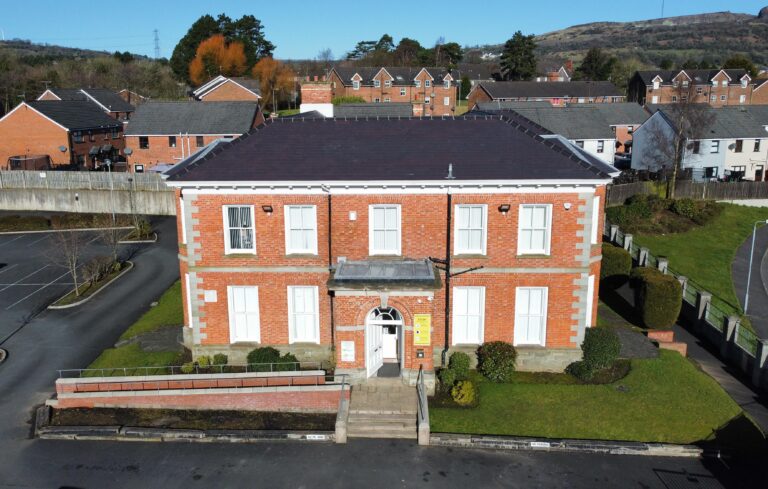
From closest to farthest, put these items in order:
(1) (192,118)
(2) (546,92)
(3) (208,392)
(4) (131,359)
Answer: (3) (208,392), (4) (131,359), (1) (192,118), (2) (546,92)

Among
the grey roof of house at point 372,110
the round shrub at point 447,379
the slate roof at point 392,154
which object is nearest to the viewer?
the round shrub at point 447,379

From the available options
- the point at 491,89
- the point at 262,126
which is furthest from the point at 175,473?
the point at 491,89

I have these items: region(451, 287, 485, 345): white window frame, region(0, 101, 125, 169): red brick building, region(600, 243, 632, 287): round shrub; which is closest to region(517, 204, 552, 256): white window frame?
region(451, 287, 485, 345): white window frame

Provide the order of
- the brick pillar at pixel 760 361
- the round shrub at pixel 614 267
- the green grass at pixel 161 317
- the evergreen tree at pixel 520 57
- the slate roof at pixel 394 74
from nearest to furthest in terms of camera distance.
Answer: the brick pillar at pixel 760 361 → the green grass at pixel 161 317 → the round shrub at pixel 614 267 → the slate roof at pixel 394 74 → the evergreen tree at pixel 520 57

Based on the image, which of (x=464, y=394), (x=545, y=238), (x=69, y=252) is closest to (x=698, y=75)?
(x=545, y=238)

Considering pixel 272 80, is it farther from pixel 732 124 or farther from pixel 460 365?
pixel 460 365

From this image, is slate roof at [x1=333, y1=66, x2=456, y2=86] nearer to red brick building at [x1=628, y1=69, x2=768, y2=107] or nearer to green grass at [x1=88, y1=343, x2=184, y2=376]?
red brick building at [x1=628, y1=69, x2=768, y2=107]

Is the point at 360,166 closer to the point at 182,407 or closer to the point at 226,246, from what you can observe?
the point at 226,246

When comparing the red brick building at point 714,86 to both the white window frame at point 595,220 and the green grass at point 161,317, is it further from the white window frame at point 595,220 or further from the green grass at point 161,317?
the green grass at point 161,317

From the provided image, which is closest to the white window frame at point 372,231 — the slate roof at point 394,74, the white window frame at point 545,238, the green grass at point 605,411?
the white window frame at point 545,238
